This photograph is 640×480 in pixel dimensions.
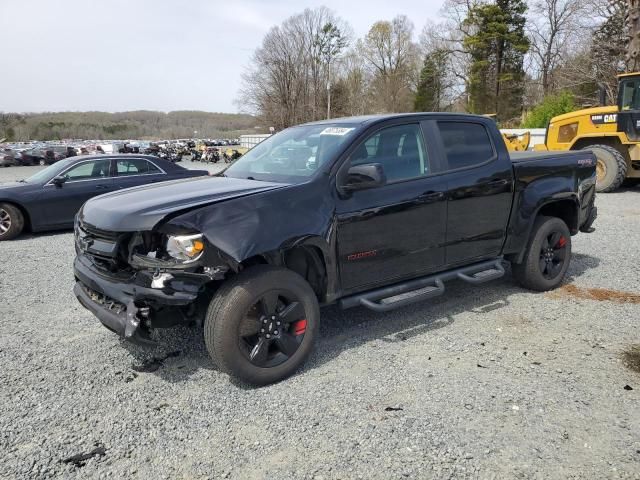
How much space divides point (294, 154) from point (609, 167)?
36.4 feet

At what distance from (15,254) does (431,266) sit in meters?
6.77

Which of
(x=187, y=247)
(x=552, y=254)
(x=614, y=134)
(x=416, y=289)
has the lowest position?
(x=416, y=289)

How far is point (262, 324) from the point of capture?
11.2ft

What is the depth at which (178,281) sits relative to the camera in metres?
3.14

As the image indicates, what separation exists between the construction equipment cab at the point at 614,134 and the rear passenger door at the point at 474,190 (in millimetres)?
8746

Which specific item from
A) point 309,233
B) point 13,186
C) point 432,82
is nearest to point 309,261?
point 309,233

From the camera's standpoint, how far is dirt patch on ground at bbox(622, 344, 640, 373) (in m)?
3.69

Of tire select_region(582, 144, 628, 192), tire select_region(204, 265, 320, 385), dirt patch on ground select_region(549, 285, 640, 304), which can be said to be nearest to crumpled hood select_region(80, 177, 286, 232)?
tire select_region(204, 265, 320, 385)

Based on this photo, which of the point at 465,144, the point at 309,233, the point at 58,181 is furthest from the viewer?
the point at 58,181

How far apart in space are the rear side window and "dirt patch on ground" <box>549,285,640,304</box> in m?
1.77

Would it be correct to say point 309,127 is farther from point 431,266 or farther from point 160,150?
point 160,150

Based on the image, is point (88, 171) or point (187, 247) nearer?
point (187, 247)

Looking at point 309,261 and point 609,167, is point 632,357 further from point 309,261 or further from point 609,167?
point 609,167

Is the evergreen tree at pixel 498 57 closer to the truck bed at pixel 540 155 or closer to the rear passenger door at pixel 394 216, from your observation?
the truck bed at pixel 540 155
